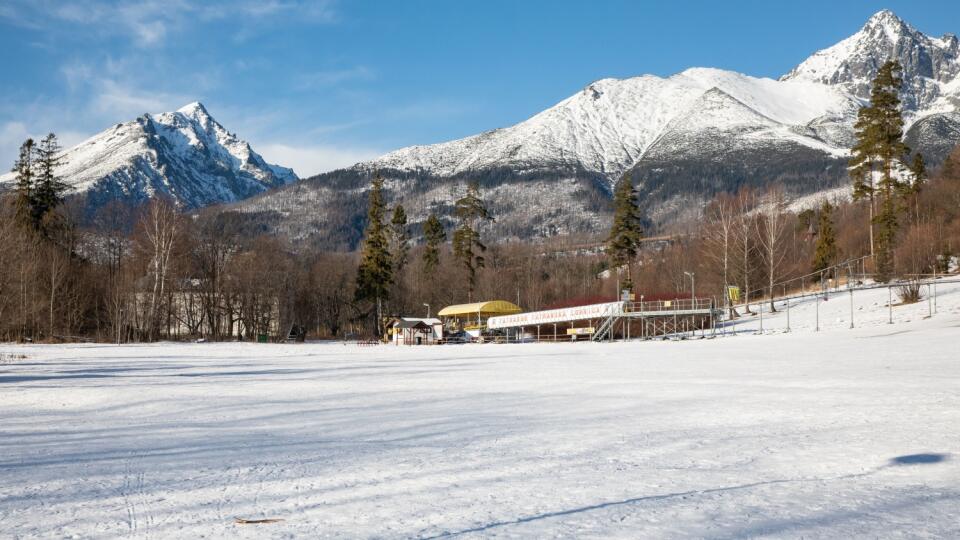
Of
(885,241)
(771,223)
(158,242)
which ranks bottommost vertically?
(885,241)

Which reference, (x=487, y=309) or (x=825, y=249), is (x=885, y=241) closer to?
(x=825, y=249)

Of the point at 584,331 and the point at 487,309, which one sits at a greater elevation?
the point at 487,309

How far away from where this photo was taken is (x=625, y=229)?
2405 inches

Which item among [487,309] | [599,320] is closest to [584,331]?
[599,320]

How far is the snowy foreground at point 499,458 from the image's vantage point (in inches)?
218

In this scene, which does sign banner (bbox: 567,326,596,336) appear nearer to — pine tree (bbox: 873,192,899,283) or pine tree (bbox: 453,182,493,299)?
pine tree (bbox: 873,192,899,283)

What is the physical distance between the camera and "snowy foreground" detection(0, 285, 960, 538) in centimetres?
553

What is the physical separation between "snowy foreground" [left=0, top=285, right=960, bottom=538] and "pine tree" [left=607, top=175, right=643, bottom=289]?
44.2 m

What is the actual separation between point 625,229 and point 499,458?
5483 centimetres

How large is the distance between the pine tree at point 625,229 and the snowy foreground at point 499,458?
44197 mm

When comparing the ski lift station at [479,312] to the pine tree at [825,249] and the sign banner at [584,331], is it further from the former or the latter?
the pine tree at [825,249]

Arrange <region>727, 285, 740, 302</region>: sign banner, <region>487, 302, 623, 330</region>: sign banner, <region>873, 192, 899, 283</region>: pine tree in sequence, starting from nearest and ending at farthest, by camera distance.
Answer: <region>873, 192, 899, 283</region>: pine tree, <region>487, 302, 623, 330</region>: sign banner, <region>727, 285, 740, 302</region>: sign banner

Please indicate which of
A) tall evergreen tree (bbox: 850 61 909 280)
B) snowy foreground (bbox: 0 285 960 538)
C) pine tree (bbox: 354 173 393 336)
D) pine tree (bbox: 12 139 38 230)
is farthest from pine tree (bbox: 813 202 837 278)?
pine tree (bbox: 12 139 38 230)

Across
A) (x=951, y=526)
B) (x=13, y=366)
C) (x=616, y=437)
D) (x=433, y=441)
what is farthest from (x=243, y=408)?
(x=13, y=366)
